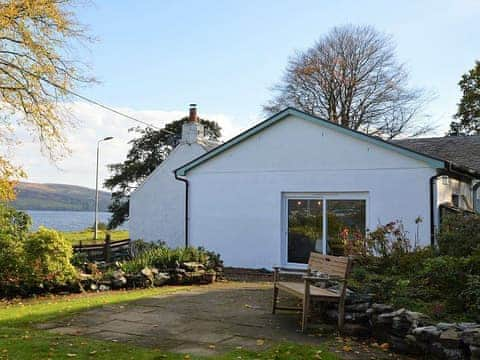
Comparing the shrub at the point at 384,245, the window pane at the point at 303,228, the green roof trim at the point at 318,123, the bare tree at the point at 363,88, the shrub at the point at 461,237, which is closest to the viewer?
the shrub at the point at 461,237

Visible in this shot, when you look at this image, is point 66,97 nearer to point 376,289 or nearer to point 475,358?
point 376,289

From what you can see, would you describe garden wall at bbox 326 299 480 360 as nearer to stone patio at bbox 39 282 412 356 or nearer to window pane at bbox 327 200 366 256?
stone patio at bbox 39 282 412 356

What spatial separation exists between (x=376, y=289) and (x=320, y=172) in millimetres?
7395

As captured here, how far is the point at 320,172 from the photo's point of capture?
581 inches

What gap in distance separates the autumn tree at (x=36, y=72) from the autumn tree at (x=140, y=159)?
85.2 feet

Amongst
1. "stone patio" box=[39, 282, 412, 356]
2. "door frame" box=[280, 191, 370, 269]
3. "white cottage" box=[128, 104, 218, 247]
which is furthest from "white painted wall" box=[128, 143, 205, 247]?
"stone patio" box=[39, 282, 412, 356]

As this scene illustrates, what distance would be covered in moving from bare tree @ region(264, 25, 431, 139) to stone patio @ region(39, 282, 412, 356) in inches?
1094

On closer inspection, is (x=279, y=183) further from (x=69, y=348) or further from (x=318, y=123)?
(x=69, y=348)

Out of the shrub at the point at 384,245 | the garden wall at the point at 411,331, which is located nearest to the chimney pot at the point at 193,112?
the shrub at the point at 384,245

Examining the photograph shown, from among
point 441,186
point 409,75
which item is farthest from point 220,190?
point 409,75

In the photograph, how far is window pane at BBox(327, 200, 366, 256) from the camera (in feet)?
46.5

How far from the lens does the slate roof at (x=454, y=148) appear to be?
1859 cm

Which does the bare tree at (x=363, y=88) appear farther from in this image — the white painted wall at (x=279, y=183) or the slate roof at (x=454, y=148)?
the white painted wall at (x=279, y=183)

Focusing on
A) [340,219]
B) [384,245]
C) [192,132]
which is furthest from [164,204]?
[384,245]
